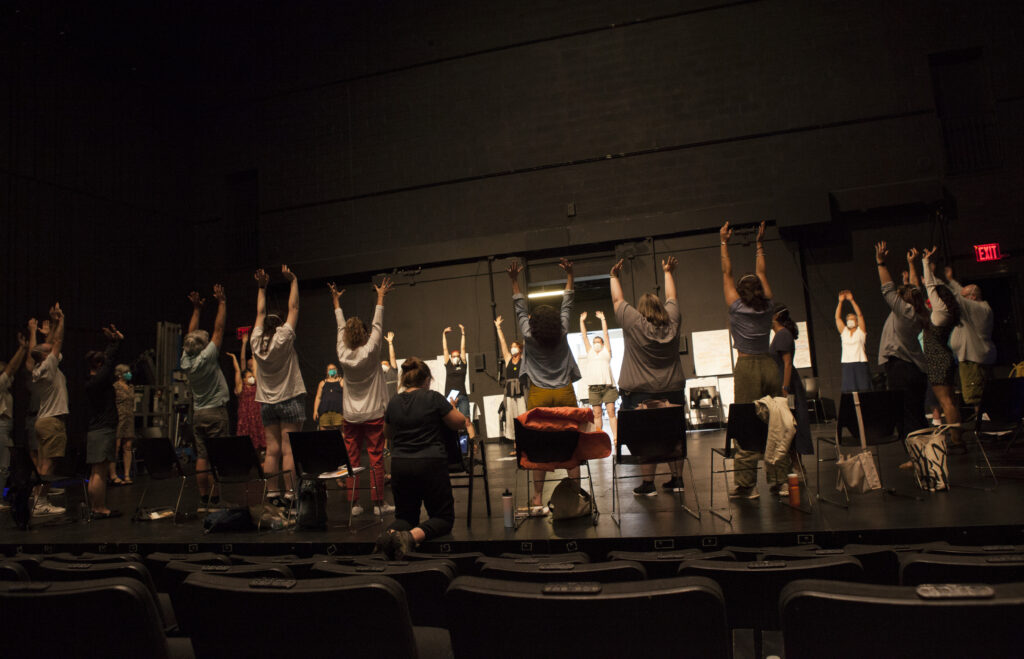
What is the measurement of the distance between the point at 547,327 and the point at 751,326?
1.48 m

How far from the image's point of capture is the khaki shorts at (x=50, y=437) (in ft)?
20.0

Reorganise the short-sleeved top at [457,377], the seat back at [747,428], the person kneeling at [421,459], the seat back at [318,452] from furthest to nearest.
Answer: the short-sleeved top at [457,377] → the seat back at [318,452] → the seat back at [747,428] → the person kneeling at [421,459]

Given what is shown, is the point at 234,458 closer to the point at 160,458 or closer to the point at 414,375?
the point at 160,458

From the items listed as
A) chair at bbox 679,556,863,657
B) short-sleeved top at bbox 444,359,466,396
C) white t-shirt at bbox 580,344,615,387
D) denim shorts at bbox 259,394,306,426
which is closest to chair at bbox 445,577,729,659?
chair at bbox 679,556,863,657

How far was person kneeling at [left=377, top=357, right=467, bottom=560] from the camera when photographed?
3824 mm

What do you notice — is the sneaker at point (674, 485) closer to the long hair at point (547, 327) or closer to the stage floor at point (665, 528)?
the stage floor at point (665, 528)

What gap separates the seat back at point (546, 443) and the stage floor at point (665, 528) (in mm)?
443

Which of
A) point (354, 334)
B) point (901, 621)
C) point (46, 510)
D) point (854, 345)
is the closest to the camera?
point (901, 621)

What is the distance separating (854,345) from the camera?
935 centimetres

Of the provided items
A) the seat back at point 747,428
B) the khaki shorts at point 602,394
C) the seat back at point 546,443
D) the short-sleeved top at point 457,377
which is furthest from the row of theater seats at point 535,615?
the short-sleeved top at point 457,377

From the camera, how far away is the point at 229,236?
1404 centimetres

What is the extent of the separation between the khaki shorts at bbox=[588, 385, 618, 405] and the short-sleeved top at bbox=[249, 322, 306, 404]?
4445mm

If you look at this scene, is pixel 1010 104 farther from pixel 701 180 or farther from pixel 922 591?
pixel 922 591

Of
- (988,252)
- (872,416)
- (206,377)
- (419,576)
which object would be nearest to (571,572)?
(419,576)
